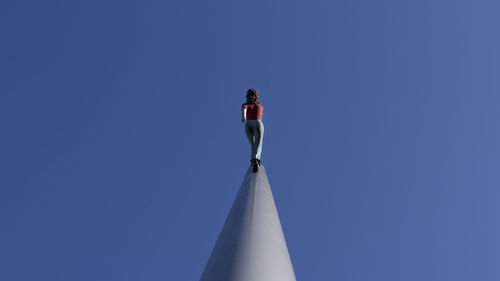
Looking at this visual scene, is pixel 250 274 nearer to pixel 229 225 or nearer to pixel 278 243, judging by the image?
pixel 278 243

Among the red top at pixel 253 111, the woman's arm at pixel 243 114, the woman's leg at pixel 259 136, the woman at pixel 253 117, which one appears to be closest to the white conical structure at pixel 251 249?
the woman's leg at pixel 259 136

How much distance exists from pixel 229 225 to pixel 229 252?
1350 mm

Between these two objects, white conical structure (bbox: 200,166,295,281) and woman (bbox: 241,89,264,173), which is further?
woman (bbox: 241,89,264,173)

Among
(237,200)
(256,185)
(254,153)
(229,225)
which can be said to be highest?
(254,153)

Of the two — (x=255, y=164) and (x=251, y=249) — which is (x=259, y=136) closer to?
(x=255, y=164)

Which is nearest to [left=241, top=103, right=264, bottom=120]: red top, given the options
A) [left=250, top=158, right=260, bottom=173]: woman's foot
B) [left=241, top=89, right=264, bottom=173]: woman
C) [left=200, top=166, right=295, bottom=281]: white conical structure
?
[left=241, top=89, right=264, bottom=173]: woman

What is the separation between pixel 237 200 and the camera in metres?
9.45

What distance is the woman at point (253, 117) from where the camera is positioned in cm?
1492

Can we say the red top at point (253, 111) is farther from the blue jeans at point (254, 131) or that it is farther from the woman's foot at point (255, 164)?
the woman's foot at point (255, 164)

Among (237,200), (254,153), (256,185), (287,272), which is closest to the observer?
(287,272)

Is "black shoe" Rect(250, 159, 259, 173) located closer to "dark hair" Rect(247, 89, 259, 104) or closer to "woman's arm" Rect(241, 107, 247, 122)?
"woman's arm" Rect(241, 107, 247, 122)

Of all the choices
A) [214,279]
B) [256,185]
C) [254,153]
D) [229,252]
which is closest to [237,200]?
[256,185]

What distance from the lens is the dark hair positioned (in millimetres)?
15320

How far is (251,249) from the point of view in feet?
21.2
